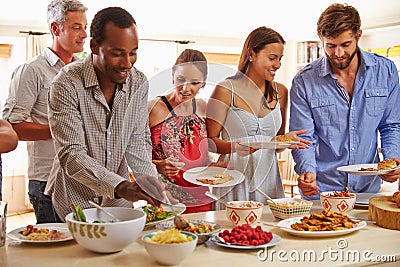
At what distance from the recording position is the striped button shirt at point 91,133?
6.24ft

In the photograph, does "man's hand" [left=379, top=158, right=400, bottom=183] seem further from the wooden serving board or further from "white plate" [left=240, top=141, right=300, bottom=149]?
"white plate" [left=240, top=141, right=300, bottom=149]

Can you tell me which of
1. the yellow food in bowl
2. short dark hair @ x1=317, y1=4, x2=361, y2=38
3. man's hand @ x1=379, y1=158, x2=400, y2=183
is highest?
short dark hair @ x1=317, y1=4, x2=361, y2=38

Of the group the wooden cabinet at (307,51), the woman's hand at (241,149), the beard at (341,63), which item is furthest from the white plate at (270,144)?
the wooden cabinet at (307,51)

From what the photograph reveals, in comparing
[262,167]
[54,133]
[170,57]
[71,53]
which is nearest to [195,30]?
[170,57]

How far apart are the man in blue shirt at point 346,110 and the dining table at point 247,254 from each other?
806mm

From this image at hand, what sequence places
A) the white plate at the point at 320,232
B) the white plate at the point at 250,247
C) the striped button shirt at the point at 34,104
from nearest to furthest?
the white plate at the point at 250,247 → the white plate at the point at 320,232 → the striped button shirt at the point at 34,104

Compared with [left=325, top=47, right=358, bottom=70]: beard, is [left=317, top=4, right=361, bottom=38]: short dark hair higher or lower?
higher

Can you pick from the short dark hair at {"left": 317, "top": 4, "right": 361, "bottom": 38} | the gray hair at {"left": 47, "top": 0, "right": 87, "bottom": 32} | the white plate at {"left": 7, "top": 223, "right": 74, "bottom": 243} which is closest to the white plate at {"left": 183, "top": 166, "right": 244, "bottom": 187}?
the white plate at {"left": 7, "top": 223, "right": 74, "bottom": 243}

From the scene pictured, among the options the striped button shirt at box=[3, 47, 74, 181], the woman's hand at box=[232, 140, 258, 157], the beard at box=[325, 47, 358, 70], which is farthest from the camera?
the striped button shirt at box=[3, 47, 74, 181]

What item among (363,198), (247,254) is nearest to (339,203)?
(363,198)

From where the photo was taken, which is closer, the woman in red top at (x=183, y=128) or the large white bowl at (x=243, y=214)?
the large white bowl at (x=243, y=214)

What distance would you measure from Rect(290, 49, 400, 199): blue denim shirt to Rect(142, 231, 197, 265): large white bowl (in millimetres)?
1193

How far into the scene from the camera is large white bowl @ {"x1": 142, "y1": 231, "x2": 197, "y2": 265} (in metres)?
1.47

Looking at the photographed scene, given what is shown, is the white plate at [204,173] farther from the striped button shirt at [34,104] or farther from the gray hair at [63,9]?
the gray hair at [63,9]
